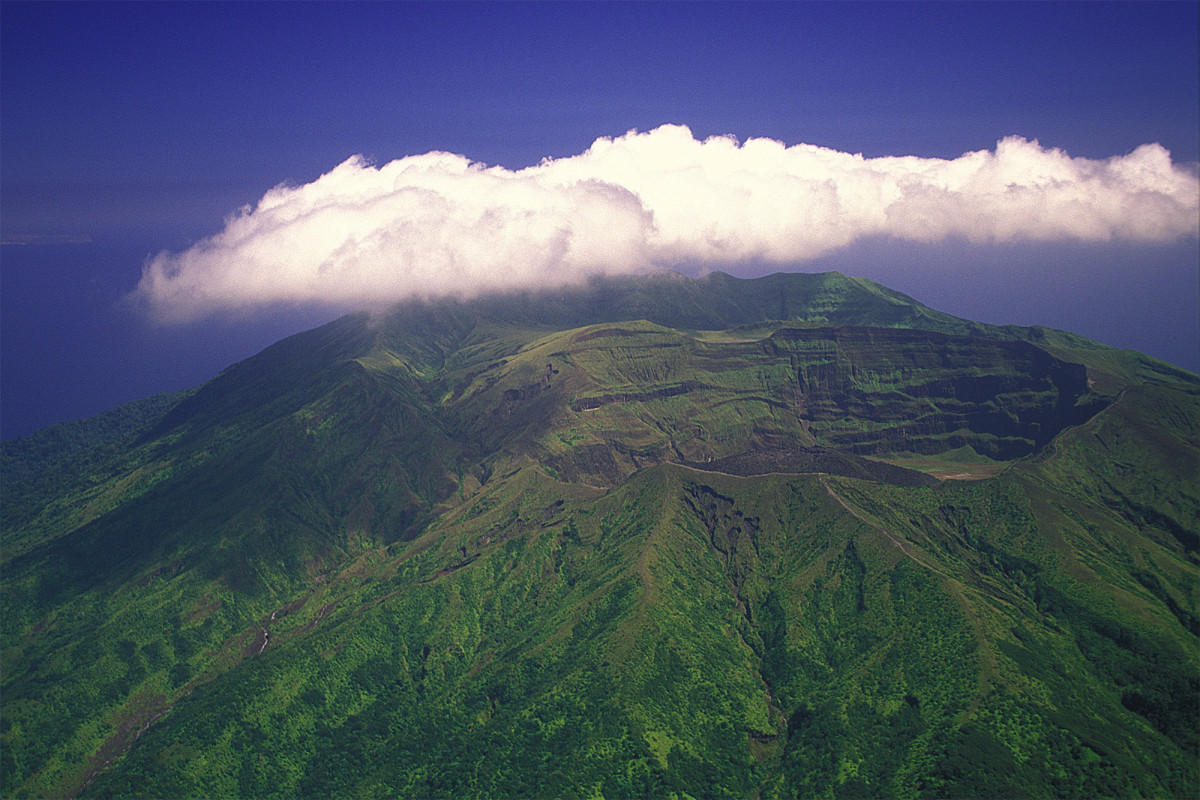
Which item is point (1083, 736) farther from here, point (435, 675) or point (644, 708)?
point (435, 675)

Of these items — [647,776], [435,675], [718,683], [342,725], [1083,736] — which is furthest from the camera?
[435,675]

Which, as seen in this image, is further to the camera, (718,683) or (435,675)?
(435,675)

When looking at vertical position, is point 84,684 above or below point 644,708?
above

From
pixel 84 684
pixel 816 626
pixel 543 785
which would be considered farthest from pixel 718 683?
pixel 84 684

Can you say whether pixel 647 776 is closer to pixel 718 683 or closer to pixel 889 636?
pixel 718 683

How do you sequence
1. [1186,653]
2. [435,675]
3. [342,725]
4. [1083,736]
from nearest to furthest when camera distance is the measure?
[1083,736]
[1186,653]
[342,725]
[435,675]

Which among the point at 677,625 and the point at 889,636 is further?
the point at 677,625

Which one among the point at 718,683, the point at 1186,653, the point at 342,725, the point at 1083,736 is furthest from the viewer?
the point at 342,725

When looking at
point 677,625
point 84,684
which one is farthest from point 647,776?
point 84,684

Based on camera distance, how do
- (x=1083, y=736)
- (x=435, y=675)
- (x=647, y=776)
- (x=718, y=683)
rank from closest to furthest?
(x=1083, y=736)
(x=647, y=776)
(x=718, y=683)
(x=435, y=675)
